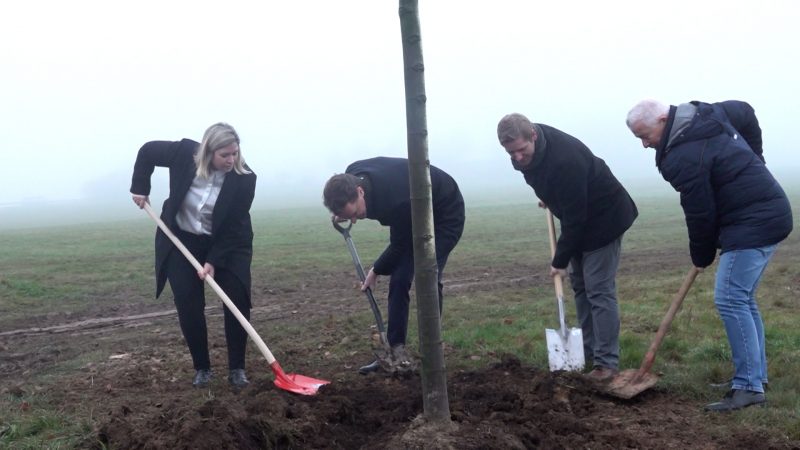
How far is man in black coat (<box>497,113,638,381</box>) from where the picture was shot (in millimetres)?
5504

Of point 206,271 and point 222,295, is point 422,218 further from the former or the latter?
point 206,271

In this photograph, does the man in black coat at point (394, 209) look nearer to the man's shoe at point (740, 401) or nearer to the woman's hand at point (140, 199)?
the woman's hand at point (140, 199)

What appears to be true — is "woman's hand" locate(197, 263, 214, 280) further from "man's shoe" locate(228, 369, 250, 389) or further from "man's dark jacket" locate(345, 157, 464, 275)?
"man's dark jacket" locate(345, 157, 464, 275)

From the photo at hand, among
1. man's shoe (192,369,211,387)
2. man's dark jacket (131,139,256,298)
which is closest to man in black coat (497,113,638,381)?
man's dark jacket (131,139,256,298)

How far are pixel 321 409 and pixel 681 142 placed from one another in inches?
109

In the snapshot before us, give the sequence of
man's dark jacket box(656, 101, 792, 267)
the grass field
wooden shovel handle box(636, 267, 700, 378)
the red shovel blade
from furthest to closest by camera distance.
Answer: the red shovel blade
the grass field
wooden shovel handle box(636, 267, 700, 378)
man's dark jacket box(656, 101, 792, 267)

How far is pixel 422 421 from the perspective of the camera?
4422mm

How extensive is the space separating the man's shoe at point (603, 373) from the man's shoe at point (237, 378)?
8.39 ft

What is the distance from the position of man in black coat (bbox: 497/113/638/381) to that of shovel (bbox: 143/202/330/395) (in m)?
1.98

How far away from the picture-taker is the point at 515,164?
566 cm

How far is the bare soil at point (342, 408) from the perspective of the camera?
436 cm

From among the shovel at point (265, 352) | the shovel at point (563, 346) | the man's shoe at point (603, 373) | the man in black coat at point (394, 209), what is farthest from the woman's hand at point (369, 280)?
the man's shoe at point (603, 373)

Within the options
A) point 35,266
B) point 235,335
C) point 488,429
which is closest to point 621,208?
point 488,429

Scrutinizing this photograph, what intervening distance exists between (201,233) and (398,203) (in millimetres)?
1612
